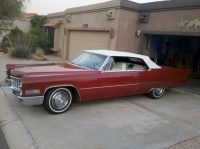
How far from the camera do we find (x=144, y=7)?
29.9 feet

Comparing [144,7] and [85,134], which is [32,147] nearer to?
[85,134]

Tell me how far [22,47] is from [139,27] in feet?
25.2

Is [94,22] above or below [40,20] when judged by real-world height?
below

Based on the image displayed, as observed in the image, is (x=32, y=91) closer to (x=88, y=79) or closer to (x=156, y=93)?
(x=88, y=79)

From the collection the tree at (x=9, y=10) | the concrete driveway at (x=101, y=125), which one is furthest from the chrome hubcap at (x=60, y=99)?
the tree at (x=9, y=10)

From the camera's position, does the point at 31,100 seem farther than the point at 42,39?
No

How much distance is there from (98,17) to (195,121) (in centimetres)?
777

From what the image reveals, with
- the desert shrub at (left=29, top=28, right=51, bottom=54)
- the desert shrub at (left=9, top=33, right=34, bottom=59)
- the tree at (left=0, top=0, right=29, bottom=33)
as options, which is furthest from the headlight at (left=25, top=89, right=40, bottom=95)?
the desert shrub at (left=29, top=28, right=51, bottom=54)

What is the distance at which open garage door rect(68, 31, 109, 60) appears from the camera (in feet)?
33.8

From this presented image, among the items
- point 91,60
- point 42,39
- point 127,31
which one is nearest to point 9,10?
point 42,39

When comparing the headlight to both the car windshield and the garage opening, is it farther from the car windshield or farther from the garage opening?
the garage opening

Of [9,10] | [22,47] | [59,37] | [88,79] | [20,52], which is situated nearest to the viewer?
[88,79]

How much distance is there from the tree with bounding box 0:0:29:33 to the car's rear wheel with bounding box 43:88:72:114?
458 inches

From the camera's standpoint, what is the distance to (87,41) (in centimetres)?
1176
